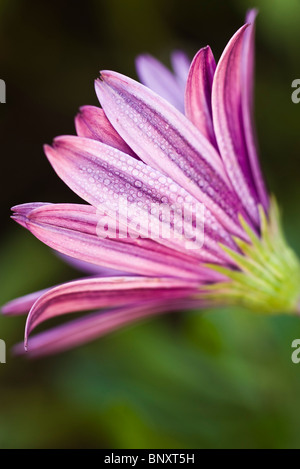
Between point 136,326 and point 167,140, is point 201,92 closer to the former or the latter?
point 167,140

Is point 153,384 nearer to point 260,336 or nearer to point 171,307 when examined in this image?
point 260,336

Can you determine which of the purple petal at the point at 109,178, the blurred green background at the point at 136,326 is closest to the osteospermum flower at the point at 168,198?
the purple petal at the point at 109,178


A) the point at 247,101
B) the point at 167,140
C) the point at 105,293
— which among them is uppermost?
the point at 247,101

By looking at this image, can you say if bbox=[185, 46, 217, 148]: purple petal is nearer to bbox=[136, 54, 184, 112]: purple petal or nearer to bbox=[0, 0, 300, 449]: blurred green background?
bbox=[136, 54, 184, 112]: purple petal

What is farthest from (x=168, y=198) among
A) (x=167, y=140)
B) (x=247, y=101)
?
(x=247, y=101)

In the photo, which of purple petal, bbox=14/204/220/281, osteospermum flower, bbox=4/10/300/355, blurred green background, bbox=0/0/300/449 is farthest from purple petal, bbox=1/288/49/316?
blurred green background, bbox=0/0/300/449

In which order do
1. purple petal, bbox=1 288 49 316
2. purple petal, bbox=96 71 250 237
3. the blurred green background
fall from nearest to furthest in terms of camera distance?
purple petal, bbox=96 71 250 237, purple petal, bbox=1 288 49 316, the blurred green background

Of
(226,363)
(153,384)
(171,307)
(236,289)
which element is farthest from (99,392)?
(236,289)
